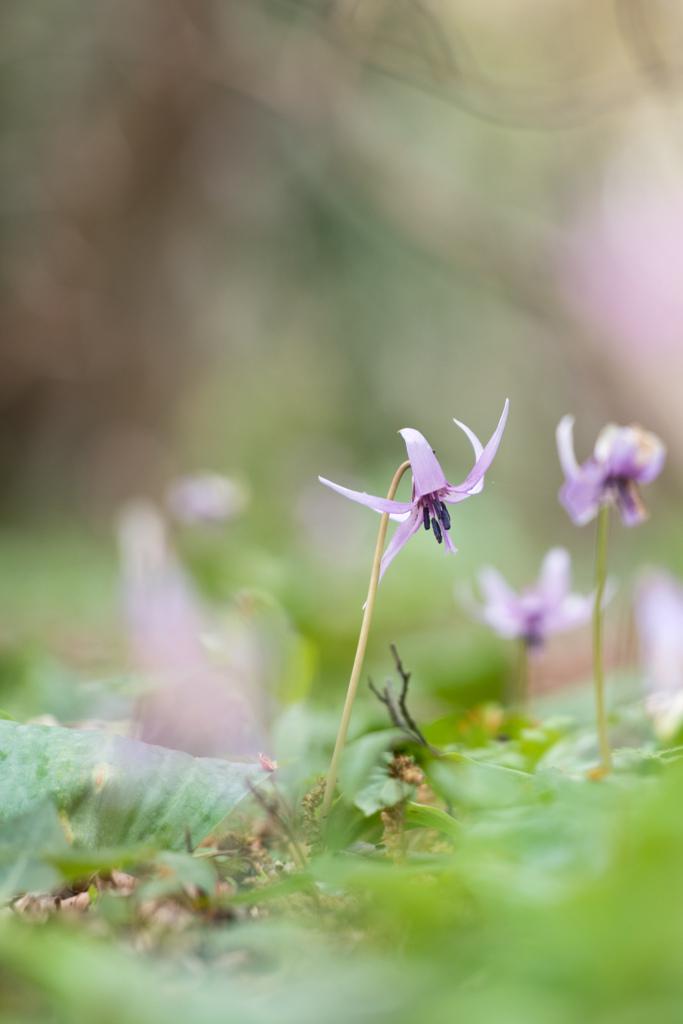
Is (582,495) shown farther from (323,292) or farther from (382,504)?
(323,292)

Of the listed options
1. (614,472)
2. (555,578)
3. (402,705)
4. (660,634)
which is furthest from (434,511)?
(660,634)

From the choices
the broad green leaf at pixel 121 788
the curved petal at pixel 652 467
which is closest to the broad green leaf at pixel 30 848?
the broad green leaf at pixel 121 788

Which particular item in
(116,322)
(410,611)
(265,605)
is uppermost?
(116,322)

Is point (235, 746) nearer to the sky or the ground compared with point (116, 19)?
nearer to the ground

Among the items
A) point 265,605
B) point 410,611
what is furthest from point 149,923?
point 410,611

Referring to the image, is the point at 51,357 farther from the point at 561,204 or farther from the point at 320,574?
the point at 561,204

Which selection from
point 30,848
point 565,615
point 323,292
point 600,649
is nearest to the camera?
point 30,848

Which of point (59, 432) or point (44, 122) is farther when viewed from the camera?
point (59, 432)

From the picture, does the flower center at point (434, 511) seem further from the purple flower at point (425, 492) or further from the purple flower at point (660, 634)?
the purple flower at point (660, 634)
